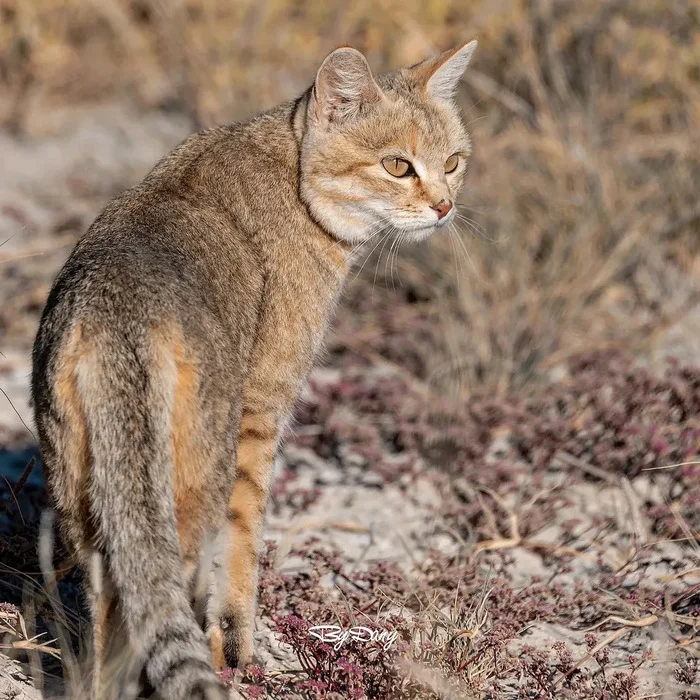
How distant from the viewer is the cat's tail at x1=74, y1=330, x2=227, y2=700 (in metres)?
2.44

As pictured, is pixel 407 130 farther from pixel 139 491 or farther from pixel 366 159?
pixel 139 491

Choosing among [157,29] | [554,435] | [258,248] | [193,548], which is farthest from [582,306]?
[157,29]

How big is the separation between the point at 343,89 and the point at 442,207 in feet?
1.79

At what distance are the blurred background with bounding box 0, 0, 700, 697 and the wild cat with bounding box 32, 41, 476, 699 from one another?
20.8 inches

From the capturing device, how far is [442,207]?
3.76 metres

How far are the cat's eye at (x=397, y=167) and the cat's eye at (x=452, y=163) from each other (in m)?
0.23

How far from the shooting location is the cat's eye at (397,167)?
3.75 metres

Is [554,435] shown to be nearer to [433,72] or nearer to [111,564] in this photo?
[433,72]

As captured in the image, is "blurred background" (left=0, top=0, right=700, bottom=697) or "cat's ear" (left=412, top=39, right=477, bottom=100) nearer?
"cat's ear" (left=412, top=39, right=477, bottom=100)

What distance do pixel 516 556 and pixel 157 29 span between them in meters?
5.71

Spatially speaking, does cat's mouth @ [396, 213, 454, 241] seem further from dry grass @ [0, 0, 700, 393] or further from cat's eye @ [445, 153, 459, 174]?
dry grass @ [0, 0, 700, 393]
